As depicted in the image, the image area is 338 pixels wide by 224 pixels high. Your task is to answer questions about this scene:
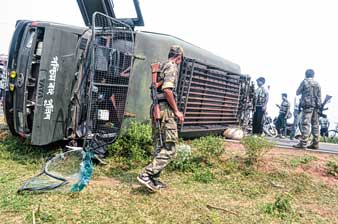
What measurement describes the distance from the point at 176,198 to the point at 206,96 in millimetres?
3742

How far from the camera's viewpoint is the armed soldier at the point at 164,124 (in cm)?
461

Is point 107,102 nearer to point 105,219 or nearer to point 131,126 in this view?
point 131,126

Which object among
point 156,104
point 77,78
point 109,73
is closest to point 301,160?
point 156,104

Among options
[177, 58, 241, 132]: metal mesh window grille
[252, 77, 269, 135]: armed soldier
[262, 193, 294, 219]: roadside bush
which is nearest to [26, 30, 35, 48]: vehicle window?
[177, 58, 241, 132]: metal mesh window grille

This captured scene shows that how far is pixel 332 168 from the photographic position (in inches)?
239

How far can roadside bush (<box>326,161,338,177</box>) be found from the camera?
6.00 m

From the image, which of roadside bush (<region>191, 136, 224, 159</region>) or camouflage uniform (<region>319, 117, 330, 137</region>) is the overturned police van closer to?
roadside bush (<region>191, 136, 224, 159</region>)

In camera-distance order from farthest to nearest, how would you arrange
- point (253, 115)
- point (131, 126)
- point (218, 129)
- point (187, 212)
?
point (253, 115) → point (218, 129) → point (131, 126) → point (187, 212)

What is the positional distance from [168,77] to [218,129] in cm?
452

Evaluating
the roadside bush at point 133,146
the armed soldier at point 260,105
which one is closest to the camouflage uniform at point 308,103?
the armed soldier at point 260,105

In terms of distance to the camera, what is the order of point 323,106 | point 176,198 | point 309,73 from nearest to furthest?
point 176,198, point 309,73, point 323,106

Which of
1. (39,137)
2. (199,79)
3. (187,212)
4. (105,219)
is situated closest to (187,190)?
(187,212)

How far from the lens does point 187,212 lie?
4.11 metres

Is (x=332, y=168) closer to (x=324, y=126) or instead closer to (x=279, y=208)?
(x=279, y=208)
